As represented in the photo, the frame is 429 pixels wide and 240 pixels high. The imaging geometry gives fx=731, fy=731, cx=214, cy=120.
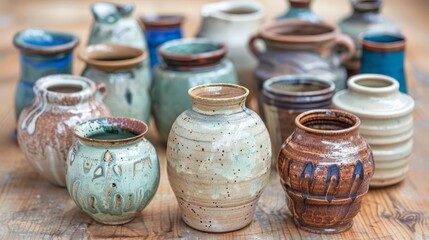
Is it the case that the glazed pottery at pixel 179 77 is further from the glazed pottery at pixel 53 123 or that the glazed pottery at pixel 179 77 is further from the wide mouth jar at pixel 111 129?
the wide mouth jar at pixel 111 129

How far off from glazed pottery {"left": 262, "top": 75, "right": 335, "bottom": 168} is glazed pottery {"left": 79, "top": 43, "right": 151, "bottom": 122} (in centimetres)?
37

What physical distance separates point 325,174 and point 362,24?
3.65 ft

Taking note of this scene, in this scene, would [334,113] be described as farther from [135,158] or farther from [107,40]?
[107,40]

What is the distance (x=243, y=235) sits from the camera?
170 cm

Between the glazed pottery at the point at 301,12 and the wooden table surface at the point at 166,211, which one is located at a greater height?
the glazed pottery at the point at 301,12

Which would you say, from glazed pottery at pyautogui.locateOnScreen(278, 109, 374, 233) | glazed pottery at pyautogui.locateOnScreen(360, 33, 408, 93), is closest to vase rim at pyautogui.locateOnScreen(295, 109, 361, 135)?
glazed pottery at pyautogui.locateOnScreen(278, 109, 374, 233)

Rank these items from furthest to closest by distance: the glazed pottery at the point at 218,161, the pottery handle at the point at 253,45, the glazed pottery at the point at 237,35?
the glazed pottery at the point at 237,35, the pottery handle at the point at 253,45, the glazed pottery at the point at 218,161

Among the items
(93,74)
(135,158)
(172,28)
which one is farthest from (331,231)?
(172,28)

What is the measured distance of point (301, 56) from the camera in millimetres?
2211

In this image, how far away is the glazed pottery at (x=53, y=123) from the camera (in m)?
1.85

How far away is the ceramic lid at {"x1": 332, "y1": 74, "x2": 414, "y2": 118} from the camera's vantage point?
1.89 m

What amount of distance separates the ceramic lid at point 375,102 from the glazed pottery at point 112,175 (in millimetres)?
560

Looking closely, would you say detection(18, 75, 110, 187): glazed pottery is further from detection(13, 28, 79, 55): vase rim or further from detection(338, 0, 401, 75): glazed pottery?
detection(338, 0, 401, 75): glazed pottery

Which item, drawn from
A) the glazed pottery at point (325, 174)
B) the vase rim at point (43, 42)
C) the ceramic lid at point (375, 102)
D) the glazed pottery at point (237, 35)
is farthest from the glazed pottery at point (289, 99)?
the vase rim at point (43, 42)
